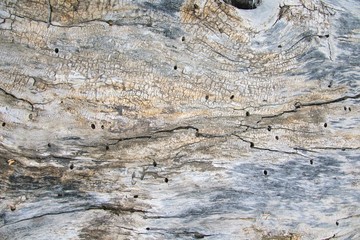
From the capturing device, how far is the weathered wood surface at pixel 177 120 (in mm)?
2031

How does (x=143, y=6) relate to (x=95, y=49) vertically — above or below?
above

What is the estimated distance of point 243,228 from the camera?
2.14 meters

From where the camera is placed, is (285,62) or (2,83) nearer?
(2,83)

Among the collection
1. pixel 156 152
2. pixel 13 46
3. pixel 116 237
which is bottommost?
pixel 116 237

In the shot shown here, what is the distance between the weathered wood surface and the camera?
203 cm

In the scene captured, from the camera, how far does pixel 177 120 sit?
82.4 inches

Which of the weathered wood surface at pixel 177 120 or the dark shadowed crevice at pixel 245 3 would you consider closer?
the weathered wood surface at pixel 177 120

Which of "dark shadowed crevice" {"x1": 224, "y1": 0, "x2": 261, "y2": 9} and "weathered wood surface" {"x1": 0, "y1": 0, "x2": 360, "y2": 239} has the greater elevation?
"dark shadowed crevice" {"x1": 224, "y1": 0, "x2": 261, "y2": 9}

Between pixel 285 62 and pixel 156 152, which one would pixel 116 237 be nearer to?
pixel 156 152

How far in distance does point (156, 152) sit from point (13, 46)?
0.78 m

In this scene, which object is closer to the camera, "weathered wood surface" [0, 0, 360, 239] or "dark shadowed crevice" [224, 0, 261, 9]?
"weathered wood surface" [0, 0, 360, 239]

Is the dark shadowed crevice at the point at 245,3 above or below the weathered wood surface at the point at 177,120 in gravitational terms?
above

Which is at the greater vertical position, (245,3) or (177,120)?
(245,3)

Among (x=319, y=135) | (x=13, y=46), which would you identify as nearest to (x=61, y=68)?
(x=13, y=46)
